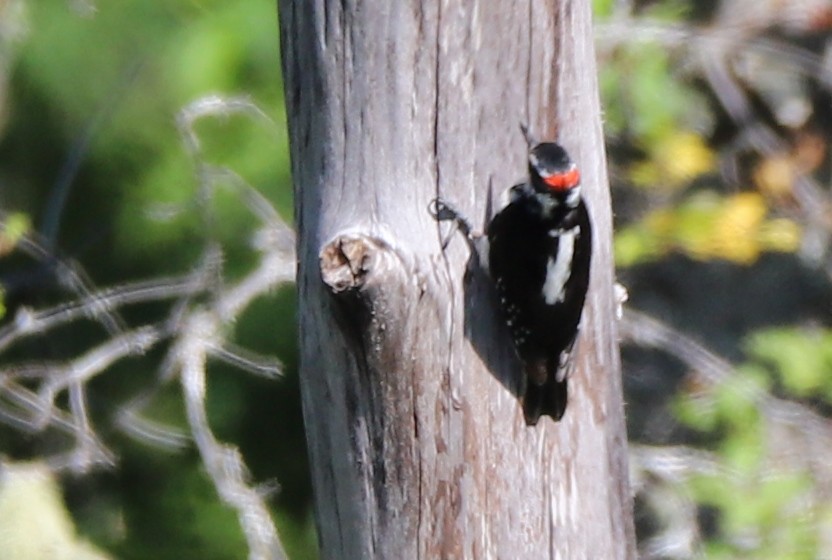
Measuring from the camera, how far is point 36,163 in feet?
16.9

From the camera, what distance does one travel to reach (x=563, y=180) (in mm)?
2396

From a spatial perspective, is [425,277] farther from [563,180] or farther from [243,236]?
[243,236]

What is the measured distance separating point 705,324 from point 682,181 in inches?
45.7

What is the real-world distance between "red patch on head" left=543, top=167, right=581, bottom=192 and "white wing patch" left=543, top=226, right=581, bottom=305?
10 centimetres

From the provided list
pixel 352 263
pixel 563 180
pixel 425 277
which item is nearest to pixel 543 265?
pixel 563 180

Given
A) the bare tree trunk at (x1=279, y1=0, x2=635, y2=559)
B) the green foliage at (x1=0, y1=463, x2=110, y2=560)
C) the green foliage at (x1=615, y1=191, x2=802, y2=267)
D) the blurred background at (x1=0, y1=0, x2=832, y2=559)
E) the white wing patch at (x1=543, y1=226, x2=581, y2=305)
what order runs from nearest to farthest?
the bare tree trunk at (x1=279, y1=0, x2=635, y2=559) < the white wing patch at (x1=543, y1=226, x2=581, y2=305) < the green foliage at (x1=0, y1=463, x2=110, y2=560) < the blurred background at (x1=0, y1=0, x2=832, y2=559) < the green foliage at (x1=615, y1=191, x2=802, y2=267)

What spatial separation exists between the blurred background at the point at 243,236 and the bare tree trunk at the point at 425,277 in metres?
1.65

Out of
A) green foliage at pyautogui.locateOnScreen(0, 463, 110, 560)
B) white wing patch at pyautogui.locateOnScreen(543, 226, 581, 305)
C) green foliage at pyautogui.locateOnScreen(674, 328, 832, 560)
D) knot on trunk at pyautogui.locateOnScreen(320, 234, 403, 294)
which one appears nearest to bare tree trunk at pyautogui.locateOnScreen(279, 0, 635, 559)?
knot on trunk at pyautogui.locateOnScreen(320, 234, 403, 294)

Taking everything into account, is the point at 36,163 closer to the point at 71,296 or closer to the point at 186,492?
the point at 71,296

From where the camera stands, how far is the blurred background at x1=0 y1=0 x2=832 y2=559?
176 inches

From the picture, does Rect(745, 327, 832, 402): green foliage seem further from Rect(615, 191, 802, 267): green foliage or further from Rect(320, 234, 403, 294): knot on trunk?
Rect(320, 234, 403, 294): knot on trunk

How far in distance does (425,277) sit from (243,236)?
2.41m

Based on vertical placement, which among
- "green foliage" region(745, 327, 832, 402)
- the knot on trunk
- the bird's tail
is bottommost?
"green foliage" region(745, 327, 832, 402)

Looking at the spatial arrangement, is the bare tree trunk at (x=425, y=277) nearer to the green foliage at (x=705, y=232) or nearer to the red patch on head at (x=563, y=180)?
the red patch on head at (x=563, y=180)
